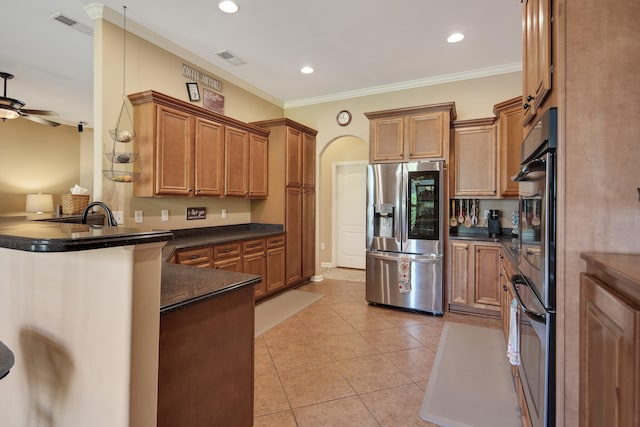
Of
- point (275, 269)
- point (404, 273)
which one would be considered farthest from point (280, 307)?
point (404, 273)

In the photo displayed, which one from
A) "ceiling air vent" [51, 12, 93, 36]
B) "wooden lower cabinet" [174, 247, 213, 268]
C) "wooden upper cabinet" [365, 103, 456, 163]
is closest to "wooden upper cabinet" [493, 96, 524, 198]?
"wooden upper cabinet" [365, 103, 456, 163]

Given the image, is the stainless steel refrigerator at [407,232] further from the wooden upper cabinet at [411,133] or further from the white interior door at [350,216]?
the white interior door at [350,216]

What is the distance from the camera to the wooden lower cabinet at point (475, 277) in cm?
355

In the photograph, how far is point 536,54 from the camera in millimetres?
1516

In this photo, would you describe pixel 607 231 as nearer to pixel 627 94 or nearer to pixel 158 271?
pixel 627 94

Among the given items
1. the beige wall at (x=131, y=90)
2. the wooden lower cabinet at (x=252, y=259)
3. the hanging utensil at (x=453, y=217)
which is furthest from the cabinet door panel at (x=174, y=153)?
the hanging utensil at (x=453, y=217)

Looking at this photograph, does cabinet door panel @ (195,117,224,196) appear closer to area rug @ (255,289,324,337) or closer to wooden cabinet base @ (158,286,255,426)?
area rug @ (255,289,324,337)

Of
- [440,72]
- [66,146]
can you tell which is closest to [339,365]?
[440,72]

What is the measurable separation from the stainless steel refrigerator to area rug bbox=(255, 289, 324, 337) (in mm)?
975

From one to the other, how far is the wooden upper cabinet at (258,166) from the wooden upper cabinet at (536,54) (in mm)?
3212

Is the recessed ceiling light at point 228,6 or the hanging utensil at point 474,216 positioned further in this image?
the hanging utensil at point 474,216

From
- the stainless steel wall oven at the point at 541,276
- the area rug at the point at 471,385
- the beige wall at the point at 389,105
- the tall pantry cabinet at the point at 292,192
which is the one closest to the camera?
the stainless steel wall oven at the point at 541,276

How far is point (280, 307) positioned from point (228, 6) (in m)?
3.24

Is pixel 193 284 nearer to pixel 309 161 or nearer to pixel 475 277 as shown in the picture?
pixel 475 277
